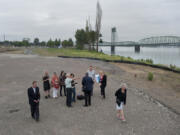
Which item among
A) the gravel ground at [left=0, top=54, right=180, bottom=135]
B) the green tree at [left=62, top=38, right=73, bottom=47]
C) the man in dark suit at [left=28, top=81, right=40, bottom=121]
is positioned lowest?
the gravel ground at [left=0, top=54, right=180, bottom=135]

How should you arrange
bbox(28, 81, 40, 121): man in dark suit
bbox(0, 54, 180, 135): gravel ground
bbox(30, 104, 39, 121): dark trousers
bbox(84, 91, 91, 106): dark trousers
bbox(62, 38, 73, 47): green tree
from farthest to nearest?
1. bbox(62, 38, 73, 47): green tree
2. bbox(84, 91, 91, 106): dark trousers
3. bbox(30, 104, 39, 121): dark trousers
4. bbox(28, 81, 40, 121): man in dark suit
5. bbox(0, 54, 180, 135): gravel ground

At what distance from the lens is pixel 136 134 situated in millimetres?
5426

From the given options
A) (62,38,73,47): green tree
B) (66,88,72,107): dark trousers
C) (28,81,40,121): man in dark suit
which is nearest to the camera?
(28,81,40,121): man in dark suit

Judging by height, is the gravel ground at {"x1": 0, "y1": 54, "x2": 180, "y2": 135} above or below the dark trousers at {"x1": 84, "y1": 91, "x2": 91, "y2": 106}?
below

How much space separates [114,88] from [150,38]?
6244 inches

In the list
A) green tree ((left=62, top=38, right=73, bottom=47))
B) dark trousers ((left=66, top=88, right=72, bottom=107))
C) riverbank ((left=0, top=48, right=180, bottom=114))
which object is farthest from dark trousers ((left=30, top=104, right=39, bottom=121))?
green tree ((left=62, top=38, right=73, bottom=47))

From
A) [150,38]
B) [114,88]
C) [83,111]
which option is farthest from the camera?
[150,38]

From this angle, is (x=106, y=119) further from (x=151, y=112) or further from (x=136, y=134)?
(x=151, y=112)

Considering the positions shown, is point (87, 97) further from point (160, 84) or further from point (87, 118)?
point (160, 84)

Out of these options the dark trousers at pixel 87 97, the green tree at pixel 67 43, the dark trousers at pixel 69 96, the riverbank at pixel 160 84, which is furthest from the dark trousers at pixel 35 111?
the green tree at pixel 67 43

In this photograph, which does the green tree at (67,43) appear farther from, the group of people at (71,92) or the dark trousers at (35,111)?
the dark trousers at (35,111)

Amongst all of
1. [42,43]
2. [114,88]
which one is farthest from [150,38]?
[114,88]

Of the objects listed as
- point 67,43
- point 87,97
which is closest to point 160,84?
point 87,97

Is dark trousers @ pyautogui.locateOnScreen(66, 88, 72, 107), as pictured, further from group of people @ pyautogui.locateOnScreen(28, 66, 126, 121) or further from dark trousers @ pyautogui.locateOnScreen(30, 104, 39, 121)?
dark trousers @ pyautogui.locateOnScreen(30, 104, 39, 121)
